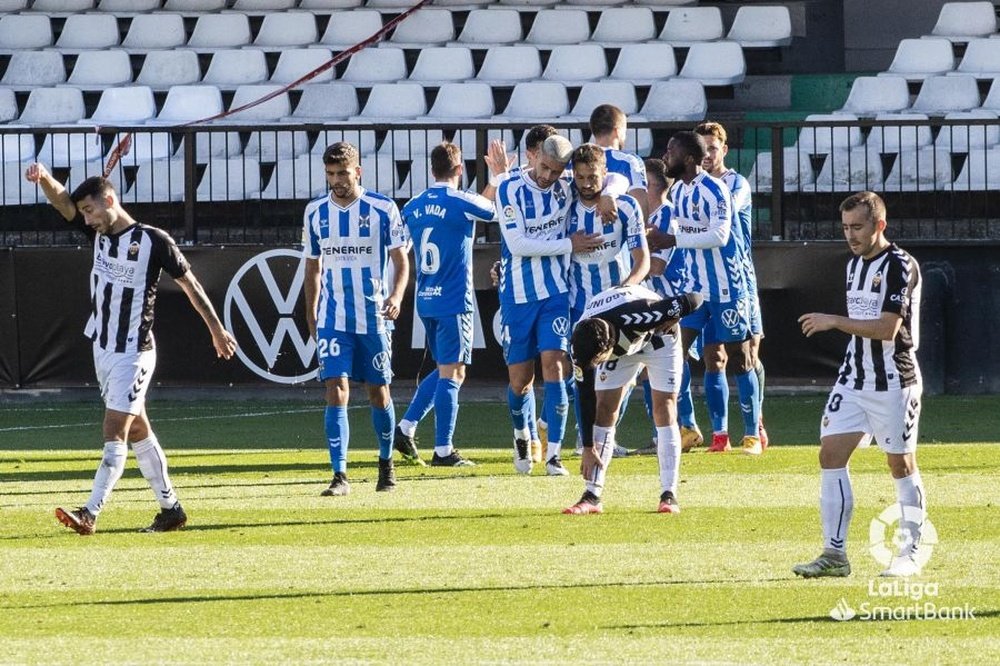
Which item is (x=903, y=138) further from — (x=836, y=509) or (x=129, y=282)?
(x=836, y=509)

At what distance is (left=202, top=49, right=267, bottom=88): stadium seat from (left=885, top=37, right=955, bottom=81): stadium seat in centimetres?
768

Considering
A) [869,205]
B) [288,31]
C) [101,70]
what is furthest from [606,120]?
[101,70]

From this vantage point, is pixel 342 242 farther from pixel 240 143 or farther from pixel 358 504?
pixel 240 143

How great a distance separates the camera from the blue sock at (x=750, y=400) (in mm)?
12977

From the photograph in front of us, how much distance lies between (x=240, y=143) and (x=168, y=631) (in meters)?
14.7

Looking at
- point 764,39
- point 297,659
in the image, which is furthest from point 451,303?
point 764,39

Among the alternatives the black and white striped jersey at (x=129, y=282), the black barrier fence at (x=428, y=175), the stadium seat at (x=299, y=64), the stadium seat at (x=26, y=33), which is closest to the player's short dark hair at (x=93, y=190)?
the black and white striped jersey at (x=129, y=282)

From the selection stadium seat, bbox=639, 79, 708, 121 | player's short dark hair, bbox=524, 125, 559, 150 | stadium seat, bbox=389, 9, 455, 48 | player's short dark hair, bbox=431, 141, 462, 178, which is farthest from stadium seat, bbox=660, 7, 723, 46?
player's short dark hair, bbox=524, 125, 559, 150

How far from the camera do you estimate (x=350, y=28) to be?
23.5 meters

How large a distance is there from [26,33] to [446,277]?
13611 mm

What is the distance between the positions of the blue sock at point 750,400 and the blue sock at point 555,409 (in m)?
1.87

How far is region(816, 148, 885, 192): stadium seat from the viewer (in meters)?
18.9

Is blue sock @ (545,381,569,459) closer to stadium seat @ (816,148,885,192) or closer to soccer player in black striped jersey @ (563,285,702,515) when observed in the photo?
soccer player in black striped jersey @ (563,285,702,515)

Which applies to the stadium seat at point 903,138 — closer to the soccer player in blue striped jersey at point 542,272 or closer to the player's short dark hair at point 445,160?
the player's short dark hair at point 445,160
